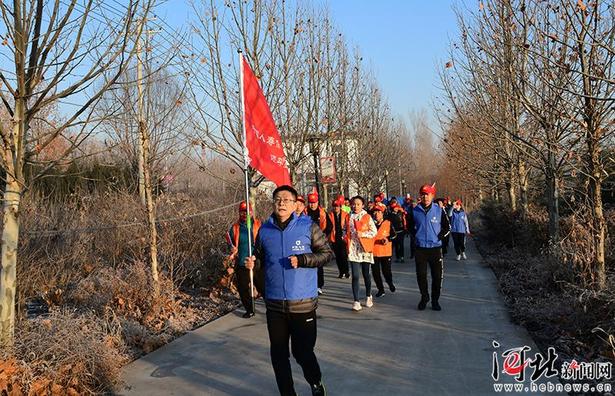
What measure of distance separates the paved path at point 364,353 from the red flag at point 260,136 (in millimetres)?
2082

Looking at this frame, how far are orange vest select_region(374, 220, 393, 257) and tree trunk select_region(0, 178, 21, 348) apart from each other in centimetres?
Result: 599

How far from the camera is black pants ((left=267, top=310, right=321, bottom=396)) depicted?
4.62 m

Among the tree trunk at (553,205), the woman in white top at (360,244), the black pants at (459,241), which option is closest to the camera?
the woman in white top at (360,244)

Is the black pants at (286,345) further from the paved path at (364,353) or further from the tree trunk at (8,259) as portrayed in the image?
the tree trunk at (8,259)

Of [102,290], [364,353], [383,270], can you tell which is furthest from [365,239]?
[102,290]

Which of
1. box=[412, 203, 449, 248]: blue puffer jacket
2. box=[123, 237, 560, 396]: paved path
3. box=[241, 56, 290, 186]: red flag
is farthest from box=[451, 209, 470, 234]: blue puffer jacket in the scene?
box=[241, 56, 290, 186]: red flag

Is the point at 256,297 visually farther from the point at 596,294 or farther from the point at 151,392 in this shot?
the point at 596,294

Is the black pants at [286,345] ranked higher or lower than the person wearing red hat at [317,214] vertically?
lower

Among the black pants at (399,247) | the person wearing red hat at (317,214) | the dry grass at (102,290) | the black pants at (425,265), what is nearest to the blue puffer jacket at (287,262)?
the dry grass at (102,290)

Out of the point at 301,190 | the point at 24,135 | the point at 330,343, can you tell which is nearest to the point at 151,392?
the point at 330,343

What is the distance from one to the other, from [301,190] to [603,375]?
17.3m

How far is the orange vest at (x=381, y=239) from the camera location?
32.0 ft

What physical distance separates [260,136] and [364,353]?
275cm

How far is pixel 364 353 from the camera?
6125 mm
